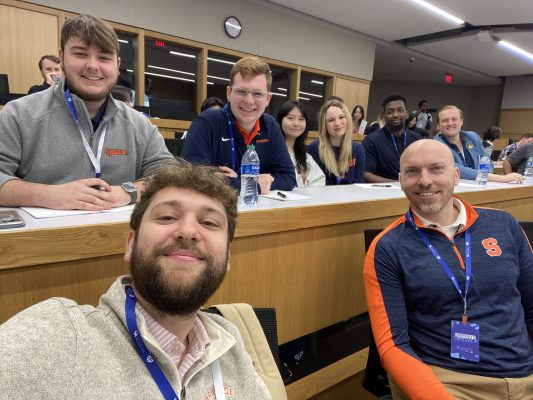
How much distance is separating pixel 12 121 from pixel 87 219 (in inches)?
20.1

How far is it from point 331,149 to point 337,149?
0.23 feet

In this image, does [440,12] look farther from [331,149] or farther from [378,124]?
[331,149]

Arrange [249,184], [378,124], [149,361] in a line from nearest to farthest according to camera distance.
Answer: [149,361] → [249,184] → [378,124]

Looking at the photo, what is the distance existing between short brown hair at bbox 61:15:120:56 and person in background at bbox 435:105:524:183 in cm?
279

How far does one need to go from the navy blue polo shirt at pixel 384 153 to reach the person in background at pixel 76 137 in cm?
214

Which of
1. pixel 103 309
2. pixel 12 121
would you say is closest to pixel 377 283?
pixel 103 309

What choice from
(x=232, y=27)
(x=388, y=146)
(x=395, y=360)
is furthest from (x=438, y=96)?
(x=395, y=360)

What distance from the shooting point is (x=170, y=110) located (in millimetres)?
5195

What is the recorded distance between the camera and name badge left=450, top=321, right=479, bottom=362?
129 centimetres

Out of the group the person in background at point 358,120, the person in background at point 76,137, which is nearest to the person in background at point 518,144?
the person in background at point 358,120

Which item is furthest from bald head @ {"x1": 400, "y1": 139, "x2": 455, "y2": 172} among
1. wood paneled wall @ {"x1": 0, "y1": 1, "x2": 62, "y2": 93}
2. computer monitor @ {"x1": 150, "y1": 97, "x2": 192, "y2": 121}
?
wood paneled wall @ {"x1": 0, "y1": 1, "x2": 62, "y2": 93}

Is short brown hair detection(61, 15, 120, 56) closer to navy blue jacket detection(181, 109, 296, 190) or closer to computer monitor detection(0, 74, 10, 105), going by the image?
navy blue jacket detection(181, 109, 296, 190)

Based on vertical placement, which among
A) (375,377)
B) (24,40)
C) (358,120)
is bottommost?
(375,377)

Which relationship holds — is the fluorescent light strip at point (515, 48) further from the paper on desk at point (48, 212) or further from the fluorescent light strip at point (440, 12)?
the paper on desk at point (48, 212)
